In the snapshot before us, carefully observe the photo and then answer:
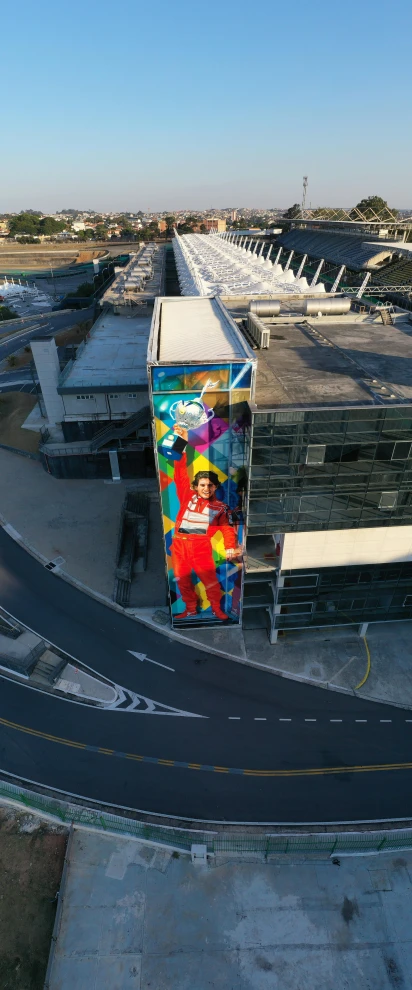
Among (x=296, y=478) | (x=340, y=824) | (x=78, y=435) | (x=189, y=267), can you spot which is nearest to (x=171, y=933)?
(x=340, y=824)

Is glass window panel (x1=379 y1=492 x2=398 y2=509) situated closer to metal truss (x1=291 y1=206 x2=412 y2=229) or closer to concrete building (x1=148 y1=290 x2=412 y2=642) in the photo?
concrete building (x1=148 y1=290 x2=412 y2=642)

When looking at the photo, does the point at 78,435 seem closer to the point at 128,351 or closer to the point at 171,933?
the point at 128,351

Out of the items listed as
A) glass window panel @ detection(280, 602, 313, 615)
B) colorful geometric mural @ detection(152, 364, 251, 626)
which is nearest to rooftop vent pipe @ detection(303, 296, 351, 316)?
colorful geometric mural @ detection(152, 364, 251, 626)

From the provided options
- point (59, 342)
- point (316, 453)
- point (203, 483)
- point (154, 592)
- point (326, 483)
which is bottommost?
point (154, 592)

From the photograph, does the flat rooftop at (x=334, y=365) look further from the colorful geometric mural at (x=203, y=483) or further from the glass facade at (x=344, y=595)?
the glass facade at (x=344, y=595)

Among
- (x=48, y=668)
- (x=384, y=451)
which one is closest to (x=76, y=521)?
(x=48, y=668)

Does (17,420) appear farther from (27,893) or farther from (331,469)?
(27,893)
